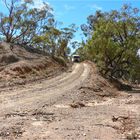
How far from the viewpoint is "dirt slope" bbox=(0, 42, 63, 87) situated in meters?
27.9

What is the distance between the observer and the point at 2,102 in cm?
1666

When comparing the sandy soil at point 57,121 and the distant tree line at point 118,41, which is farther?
the distant tree line at point 118,41

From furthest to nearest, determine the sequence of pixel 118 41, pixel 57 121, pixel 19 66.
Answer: pixel 118 41 → pixel 19 66 → pixel 57 121

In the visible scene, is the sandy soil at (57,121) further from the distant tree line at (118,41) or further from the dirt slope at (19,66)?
the distant tree line at (118,41)

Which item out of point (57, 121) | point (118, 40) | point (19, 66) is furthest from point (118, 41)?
point (57, 121)

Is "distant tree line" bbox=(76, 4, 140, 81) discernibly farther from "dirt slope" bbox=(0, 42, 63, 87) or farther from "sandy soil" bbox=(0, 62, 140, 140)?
"sandy soil" bbox=(0, 62, 140, 140)

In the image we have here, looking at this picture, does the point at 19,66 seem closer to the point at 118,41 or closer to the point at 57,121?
the point at 118,41

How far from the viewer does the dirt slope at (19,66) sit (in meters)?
27.9

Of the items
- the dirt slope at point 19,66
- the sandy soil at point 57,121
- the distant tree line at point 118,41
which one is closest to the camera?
the sandy soil at point 57,121

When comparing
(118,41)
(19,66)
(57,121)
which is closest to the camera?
(57,121)

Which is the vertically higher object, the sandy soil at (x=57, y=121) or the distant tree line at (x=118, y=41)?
the distant tree line at (x=118, y=41)

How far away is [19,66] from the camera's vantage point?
31.7 meters

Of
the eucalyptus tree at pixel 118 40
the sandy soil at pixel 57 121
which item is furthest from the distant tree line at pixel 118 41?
the sandy soil at pixel 57 121

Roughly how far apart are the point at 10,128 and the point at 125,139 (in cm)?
357
